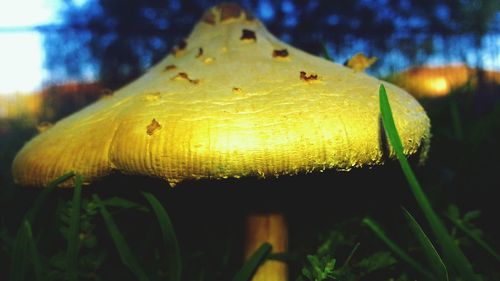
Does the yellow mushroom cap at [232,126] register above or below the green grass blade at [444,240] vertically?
above

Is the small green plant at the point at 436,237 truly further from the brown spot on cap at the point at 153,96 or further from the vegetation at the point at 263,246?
the brown spot on cap at the point at 153,96

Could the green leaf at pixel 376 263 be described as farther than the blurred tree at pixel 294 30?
No

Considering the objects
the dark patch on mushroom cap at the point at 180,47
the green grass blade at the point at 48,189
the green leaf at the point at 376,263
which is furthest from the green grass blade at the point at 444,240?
the dark patch on mushroom cap at the point at 180,47

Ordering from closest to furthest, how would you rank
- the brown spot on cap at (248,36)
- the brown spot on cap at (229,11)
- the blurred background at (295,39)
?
the brown spot on cap at (248,36)
the brown spot on cap at (229,11)
the blurred background at (295,39)

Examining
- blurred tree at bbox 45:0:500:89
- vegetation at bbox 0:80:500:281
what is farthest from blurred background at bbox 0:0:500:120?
vegetation at bbox 0:80:500:281

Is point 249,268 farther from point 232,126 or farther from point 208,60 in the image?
point 208,60

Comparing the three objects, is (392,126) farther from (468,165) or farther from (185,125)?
(468,165)

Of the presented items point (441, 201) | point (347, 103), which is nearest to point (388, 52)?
point (441, 201)

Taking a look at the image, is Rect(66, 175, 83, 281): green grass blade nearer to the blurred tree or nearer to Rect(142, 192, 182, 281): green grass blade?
Rect(142, 192, 182, 281): green grass blade
